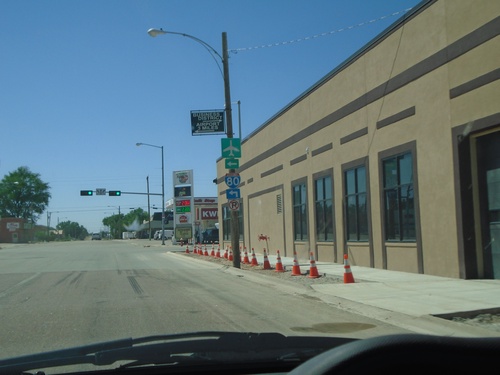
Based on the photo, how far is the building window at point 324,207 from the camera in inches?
914

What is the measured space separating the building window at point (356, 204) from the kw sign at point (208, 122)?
5.51m

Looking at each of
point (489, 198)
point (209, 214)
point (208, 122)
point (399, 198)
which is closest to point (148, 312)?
point (489, 198)

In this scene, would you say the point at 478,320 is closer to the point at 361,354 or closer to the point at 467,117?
the point at 467,117

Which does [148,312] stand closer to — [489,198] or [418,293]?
[418,293]

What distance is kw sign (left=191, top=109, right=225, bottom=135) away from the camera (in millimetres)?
23109

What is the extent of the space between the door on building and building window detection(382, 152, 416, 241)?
2.56 m

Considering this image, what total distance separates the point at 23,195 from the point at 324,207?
10798 centimetres

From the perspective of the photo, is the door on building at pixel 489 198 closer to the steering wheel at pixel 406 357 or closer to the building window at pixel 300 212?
the building window at pixel 300 212

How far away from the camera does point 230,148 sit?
21.9m

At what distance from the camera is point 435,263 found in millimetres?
15789

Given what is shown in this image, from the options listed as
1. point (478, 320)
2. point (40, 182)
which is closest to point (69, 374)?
point (478, 320)

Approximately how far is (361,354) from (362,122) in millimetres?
18041

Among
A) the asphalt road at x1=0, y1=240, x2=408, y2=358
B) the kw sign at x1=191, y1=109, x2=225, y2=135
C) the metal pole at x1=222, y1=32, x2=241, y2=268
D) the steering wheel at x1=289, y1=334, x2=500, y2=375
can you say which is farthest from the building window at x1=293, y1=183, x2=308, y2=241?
the steering wheel at x1=289, y1=334, x2=500, y2=375

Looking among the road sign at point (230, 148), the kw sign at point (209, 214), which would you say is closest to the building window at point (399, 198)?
the road sign at point (230, 148)
